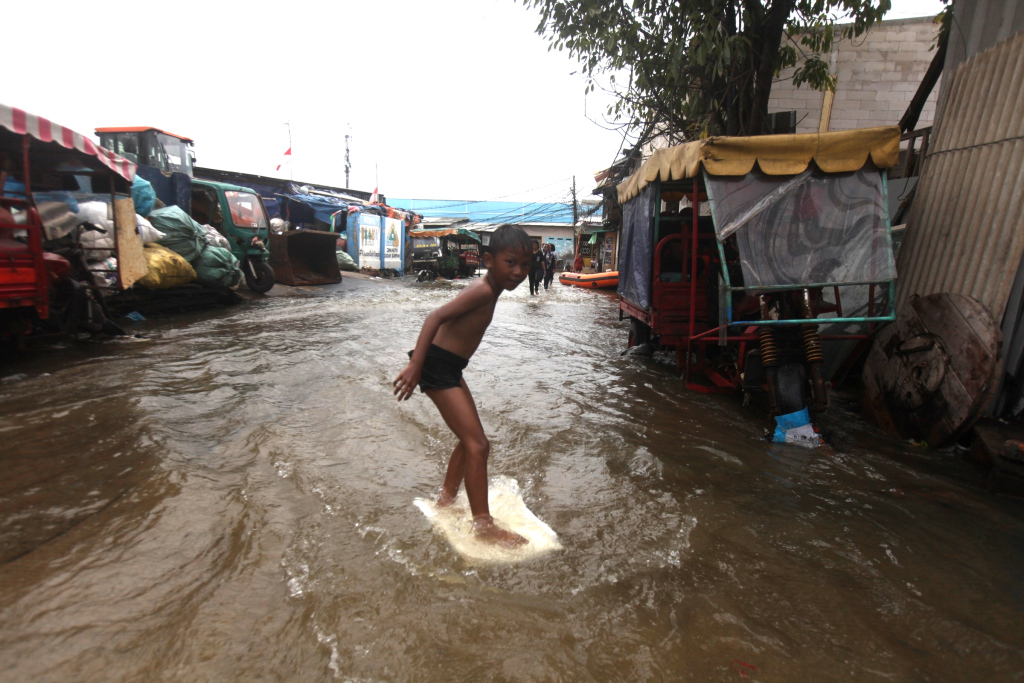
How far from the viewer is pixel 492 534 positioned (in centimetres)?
251

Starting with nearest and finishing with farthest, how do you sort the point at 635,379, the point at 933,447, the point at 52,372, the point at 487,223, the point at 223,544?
the point at 223,544
the point at 933,447
the point at 52,372
the point at 635,379
the point at 487,223

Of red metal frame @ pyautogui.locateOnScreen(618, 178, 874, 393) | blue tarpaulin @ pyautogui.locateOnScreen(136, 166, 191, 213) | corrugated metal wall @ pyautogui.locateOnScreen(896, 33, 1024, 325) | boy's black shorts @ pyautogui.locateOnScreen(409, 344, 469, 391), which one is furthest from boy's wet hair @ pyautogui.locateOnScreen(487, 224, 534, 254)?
blue tarpaulin @ pyautogui.locateOnScreen(136, 166, 191, 213)

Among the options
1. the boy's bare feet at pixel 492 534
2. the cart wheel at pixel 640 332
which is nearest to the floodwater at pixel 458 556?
the boy's bare feet at pixel 492 534

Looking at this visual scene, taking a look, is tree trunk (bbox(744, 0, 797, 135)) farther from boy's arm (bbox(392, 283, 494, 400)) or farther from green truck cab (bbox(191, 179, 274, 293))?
green truck cab (bbox(191, 179, 274, 293))

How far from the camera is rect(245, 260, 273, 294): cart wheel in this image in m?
12.6

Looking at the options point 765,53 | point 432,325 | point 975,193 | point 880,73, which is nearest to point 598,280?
point 880,73

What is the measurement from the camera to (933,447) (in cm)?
417

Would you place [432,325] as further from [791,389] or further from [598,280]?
[598,280]

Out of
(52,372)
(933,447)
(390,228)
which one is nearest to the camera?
(933,447)

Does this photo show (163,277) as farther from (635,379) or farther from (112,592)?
(112,592)

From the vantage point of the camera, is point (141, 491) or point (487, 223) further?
point (487, 223)

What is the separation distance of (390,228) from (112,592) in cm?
2199

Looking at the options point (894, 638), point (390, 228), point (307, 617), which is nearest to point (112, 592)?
point (307, 617)

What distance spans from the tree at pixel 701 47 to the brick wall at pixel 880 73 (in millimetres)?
3171
